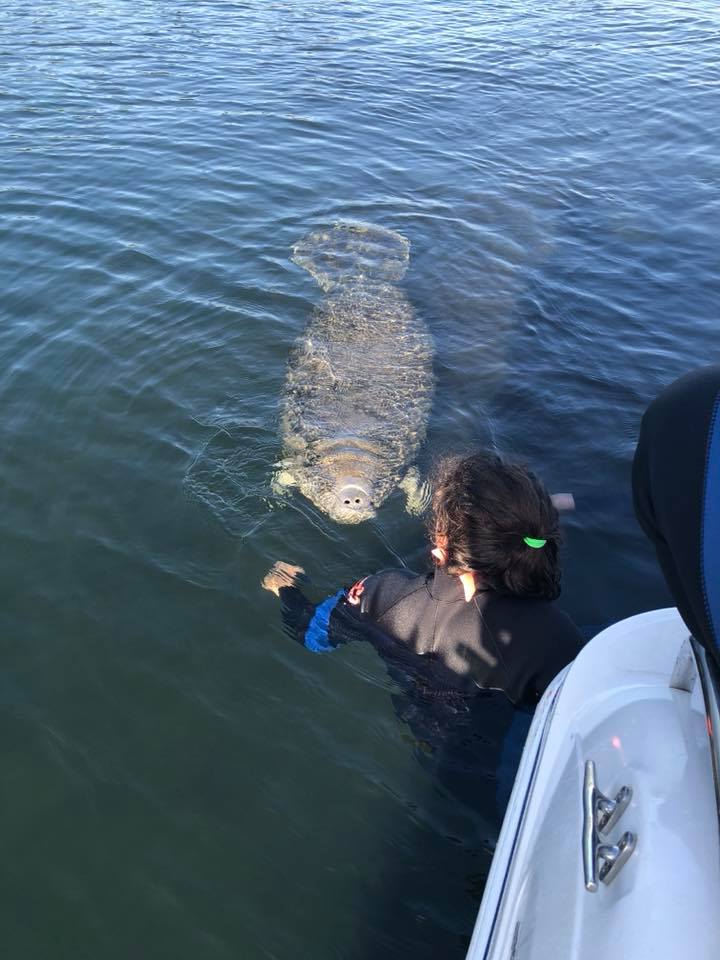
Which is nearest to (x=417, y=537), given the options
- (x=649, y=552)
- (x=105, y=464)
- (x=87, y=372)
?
(x=649, y=552)

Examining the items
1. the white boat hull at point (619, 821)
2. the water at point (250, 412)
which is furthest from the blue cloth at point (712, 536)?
the water at point (250, 412)

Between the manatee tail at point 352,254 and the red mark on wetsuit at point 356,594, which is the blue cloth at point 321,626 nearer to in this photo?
the red mark on wetsuit at point 356,594

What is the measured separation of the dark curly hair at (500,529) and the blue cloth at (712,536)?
168 cm

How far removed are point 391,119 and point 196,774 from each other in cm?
1300

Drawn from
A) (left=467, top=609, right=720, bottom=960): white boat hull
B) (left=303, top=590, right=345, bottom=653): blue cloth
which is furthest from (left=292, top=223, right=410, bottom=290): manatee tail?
(left=467, top=609, right=720, bottom=960): white boat hull

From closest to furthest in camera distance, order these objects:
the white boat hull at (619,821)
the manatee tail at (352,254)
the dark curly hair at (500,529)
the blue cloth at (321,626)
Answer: the white boat hull at (619,821), the dark curly hair at (500,529), the blue cloth at (321,626), the manatee tail at (352,254)

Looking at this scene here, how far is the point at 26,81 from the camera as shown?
557 inches

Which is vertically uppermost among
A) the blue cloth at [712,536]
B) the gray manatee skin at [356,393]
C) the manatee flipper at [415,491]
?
the blue cloth at [712,536]

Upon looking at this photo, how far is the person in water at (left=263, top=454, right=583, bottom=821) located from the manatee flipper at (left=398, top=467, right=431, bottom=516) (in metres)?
1.93

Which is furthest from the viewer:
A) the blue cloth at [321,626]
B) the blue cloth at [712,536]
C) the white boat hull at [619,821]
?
the blue cloth at [321,626]

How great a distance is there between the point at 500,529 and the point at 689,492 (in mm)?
1654

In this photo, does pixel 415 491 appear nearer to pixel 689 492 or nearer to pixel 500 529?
pixel 500 529

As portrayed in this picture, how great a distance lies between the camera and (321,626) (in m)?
4.21

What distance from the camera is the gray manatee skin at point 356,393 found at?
6.05 meters
